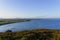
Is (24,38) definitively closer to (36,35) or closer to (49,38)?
(36,35)

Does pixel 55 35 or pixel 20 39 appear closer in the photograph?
pixel 20 39

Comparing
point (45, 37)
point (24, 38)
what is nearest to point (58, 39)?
point (45, 37)

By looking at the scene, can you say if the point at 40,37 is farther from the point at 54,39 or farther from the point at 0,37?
the point at 0,37

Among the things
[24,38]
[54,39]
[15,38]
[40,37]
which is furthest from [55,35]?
[15,38]

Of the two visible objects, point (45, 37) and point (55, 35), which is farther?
point (55, 35)

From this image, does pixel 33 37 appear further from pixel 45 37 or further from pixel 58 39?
pixel 58 39

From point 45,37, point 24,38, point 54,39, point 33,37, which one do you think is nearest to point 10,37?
point 24,38
